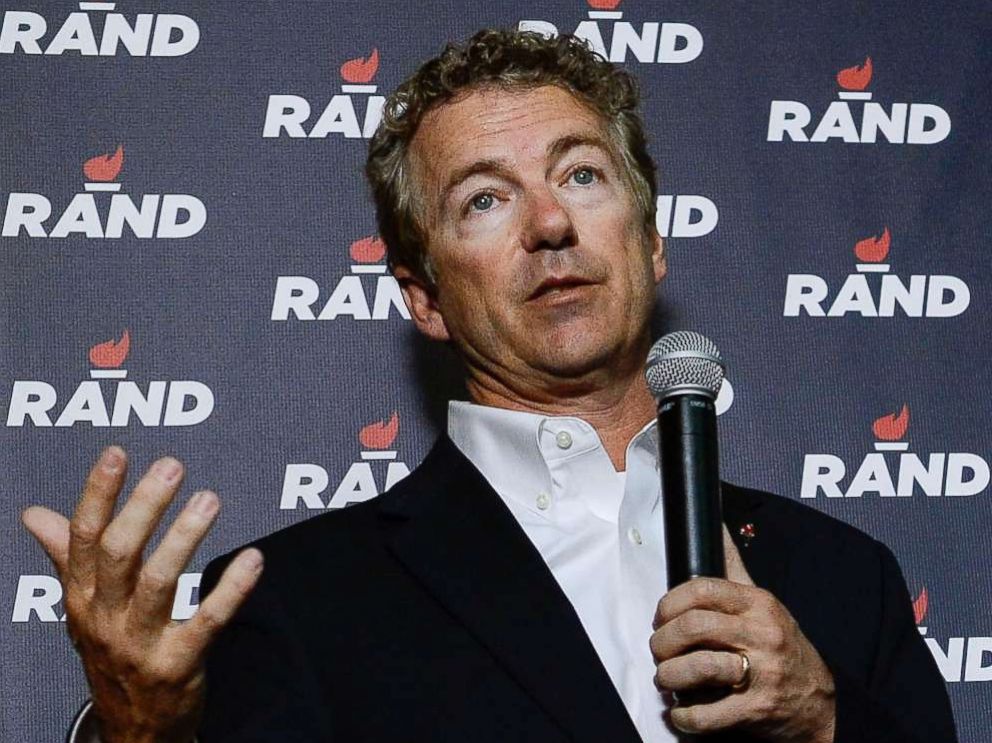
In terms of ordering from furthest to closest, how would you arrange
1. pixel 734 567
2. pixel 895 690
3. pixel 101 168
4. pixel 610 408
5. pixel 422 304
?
pixel 101 168
pixel 422 304
pixel 610 408
pixel 895 690
pixel 734 567

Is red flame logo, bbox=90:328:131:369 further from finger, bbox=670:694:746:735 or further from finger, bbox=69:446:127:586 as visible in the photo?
finger, bbox=670:694:746:735

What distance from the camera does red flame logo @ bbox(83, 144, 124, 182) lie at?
2049 mm

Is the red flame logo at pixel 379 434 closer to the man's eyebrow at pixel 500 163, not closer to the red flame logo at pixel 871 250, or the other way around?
the man's eyebrow at pixel 500 163

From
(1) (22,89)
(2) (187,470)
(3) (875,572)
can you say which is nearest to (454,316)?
(2) (187,470)

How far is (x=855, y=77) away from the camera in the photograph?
2.24 meters

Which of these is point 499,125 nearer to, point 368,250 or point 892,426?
point 368,250

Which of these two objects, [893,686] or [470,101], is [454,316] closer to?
[470,101]

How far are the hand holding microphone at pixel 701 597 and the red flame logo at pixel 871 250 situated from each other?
3.11ft

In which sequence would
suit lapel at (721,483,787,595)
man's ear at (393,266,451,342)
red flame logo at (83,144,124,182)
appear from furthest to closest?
red flame logo at (83,144,124,182), man's ear at (393,266,451,342), suit lapel at (721,483,787,595)

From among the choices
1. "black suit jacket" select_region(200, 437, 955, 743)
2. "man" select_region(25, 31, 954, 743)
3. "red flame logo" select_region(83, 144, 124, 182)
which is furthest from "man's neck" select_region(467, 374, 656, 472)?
"red flame logo" select_region(83, 144, 124, 182)

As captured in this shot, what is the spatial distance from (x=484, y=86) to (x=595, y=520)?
0.55m

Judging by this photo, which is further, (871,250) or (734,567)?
(871,250)

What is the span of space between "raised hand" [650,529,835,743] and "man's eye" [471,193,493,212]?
584mm

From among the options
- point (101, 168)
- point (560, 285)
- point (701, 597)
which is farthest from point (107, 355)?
point (701, 597)
